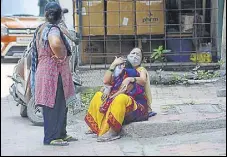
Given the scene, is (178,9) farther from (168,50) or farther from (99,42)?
(99,42)

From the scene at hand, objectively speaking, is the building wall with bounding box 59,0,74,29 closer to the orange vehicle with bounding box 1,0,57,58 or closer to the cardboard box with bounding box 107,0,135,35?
the cardboard box with bounding box 107,0,135,35

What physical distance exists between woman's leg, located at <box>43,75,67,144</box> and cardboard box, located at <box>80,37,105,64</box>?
4.71 m

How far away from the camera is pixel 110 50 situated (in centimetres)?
1145

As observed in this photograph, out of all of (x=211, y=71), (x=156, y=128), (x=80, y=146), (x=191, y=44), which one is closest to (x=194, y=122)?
(x=156, y=128)

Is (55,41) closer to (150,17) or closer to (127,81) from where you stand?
(127,81)

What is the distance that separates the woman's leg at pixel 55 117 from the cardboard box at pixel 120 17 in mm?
4889

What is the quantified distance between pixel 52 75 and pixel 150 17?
201 inches

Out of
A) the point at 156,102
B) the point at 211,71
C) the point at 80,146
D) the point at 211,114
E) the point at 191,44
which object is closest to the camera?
the point at 80,146

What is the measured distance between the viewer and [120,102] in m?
6.45

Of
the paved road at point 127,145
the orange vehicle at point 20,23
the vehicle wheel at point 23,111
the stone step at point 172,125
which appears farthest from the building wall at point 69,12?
the stone step at point 172,125

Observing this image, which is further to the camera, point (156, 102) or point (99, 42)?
point (99, 42)

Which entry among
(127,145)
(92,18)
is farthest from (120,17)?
(127,145)

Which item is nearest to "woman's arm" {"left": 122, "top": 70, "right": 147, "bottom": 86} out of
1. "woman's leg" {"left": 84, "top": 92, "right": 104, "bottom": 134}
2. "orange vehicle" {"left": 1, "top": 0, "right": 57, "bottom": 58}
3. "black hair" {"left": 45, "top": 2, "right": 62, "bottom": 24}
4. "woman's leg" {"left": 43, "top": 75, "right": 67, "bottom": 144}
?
"woman's leg" {"left": 84, "top": 92, "right": 104, "bottom": 134}

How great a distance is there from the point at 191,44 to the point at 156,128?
488cm
